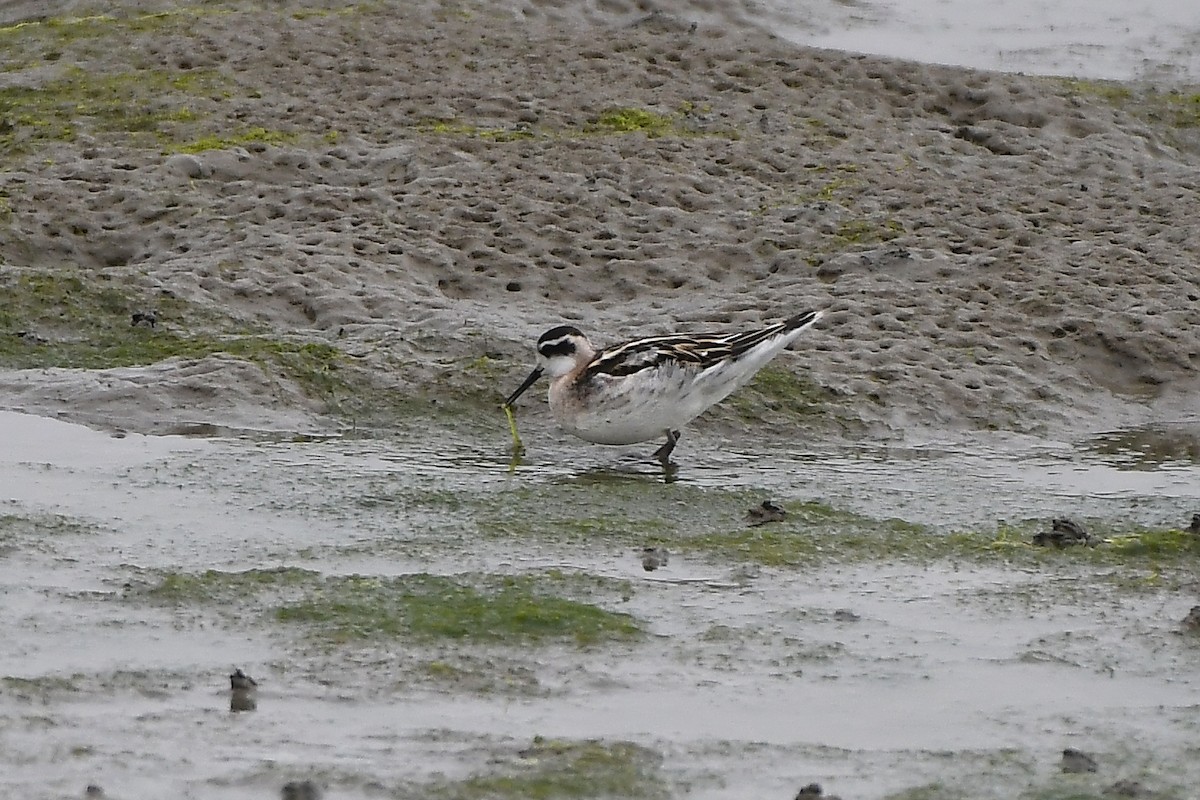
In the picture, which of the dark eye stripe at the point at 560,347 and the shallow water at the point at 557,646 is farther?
the dark eye stripe at the point at 560,347

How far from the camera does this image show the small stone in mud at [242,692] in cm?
688

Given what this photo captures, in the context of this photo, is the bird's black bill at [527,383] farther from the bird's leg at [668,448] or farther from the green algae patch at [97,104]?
the green algae patch at [97,104]

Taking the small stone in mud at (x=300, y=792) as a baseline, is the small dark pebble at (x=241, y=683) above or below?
below

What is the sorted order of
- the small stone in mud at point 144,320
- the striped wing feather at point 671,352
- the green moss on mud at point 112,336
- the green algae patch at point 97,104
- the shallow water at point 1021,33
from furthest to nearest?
the shallow water at point 1021,33 → the green algae patch at point 97,104 → the small stone in mud at point 144,320 → the green moss on mud at point 112,336 → the striped wing feather at point 671,352

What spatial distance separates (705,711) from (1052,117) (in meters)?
10.5

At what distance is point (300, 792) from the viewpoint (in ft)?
20.1

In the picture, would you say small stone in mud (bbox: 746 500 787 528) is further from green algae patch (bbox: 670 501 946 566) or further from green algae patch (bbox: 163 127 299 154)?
green algae patch (bbox: 163 127 299 154)

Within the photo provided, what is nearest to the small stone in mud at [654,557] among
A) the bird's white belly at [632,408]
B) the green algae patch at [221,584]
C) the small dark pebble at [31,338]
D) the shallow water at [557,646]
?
the shallow water at [557,646]

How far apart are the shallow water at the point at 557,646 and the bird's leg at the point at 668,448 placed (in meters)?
0.41

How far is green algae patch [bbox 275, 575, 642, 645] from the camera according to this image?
25.4 ft

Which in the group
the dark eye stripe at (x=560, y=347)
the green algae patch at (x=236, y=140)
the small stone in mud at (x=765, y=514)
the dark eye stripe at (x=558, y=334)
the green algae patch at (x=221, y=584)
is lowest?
the small stone in mud at (x=765, y=514)

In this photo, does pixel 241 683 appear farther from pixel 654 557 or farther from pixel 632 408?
pixel 632 408

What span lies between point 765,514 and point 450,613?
87.5 inches

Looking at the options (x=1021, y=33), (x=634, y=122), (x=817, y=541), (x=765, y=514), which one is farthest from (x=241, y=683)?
(x=1021, y=33)
